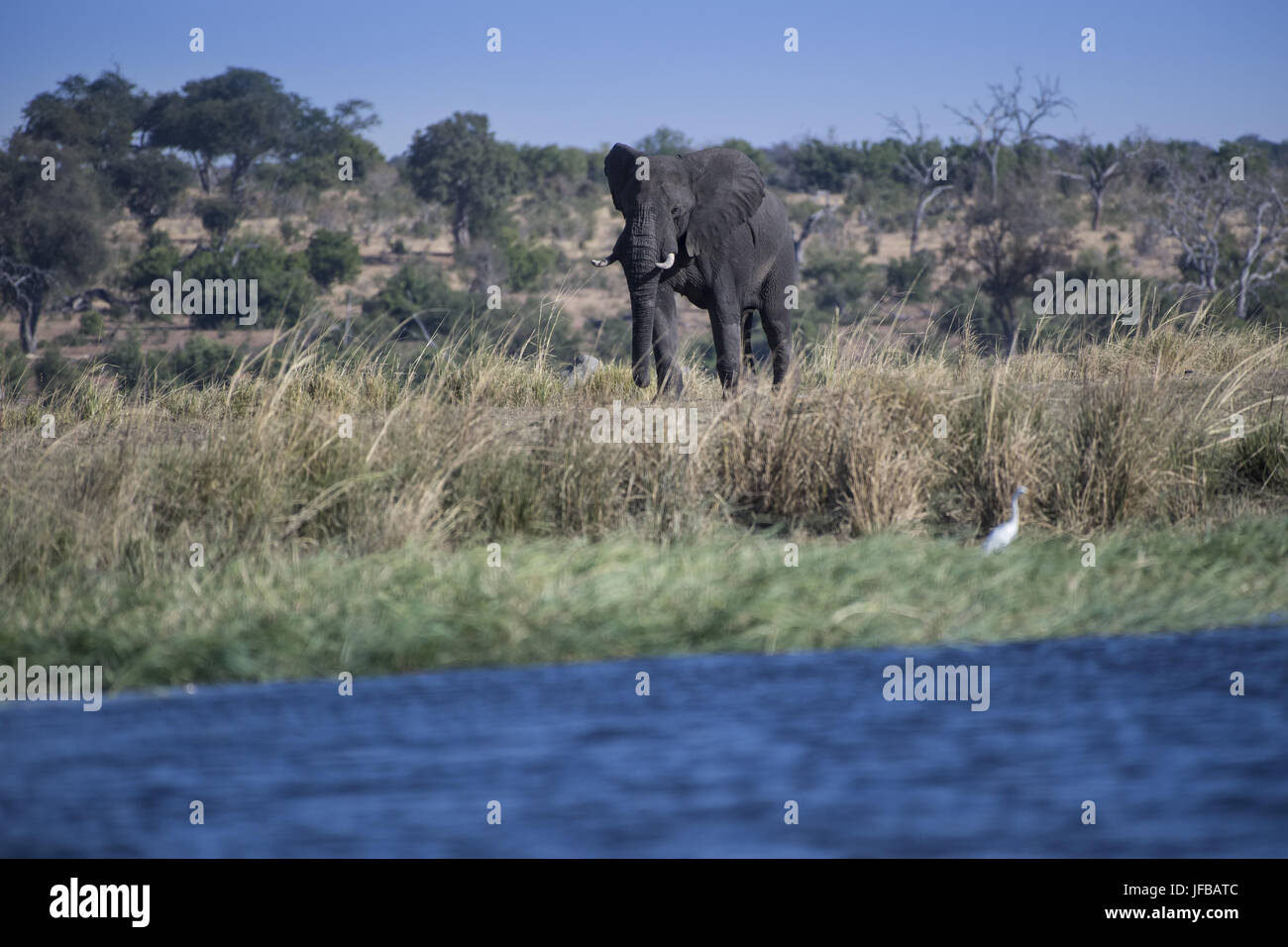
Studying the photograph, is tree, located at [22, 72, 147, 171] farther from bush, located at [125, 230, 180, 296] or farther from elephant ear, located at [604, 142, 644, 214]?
elephant ear, located at [604, 142, 644, 214]

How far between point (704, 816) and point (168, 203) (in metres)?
37.8

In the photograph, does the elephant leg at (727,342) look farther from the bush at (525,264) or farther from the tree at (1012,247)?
the bush at (525,264)

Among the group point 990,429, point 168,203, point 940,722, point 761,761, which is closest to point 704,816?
point 761,761

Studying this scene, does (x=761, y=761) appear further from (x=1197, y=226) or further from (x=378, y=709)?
(x=1197, y=226)

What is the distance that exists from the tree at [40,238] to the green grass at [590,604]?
2633 centimetres

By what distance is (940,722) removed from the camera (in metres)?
4.63

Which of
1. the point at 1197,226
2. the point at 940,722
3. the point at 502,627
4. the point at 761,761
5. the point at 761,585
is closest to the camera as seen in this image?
the point at 761,761

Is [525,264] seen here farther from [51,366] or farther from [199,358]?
[51,366]

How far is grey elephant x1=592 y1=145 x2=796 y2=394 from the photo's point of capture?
32.7ft

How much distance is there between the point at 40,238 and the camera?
31.7 meters

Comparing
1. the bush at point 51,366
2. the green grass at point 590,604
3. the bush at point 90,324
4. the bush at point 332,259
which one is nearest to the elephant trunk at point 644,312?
the green grass at point 590,604

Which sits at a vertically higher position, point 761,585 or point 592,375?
point 592,375

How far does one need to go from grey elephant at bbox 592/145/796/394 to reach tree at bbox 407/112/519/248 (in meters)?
29.6

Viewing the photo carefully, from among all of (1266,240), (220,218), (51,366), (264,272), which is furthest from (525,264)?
(1266,240)
